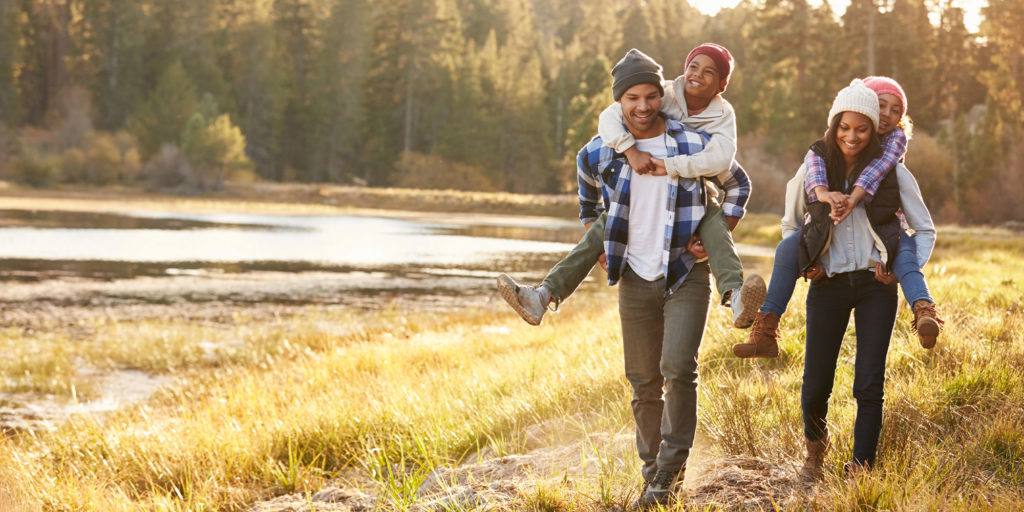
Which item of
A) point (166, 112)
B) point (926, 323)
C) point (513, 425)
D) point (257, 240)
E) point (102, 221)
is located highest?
point (166, 112)

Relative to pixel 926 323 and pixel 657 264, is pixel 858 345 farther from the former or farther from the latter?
pixel 657 264

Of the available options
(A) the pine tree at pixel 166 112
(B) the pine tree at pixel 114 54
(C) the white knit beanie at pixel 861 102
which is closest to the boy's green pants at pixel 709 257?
(C) the white knit beanie at pixel 861 102

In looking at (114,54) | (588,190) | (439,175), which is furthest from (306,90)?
(588,190)

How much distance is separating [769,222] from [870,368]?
3947 cm

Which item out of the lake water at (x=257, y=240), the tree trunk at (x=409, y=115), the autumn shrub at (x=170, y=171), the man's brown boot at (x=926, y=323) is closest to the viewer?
the man's brown boot at (x=926, y=323)

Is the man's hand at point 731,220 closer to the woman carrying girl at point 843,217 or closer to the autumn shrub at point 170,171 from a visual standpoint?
the woman carrying girl at point 843,217

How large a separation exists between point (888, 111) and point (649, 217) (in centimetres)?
114

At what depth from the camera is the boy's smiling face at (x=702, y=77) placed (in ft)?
12.3

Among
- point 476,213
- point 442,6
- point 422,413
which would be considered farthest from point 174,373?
point 442,6

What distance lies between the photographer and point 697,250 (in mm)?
3723

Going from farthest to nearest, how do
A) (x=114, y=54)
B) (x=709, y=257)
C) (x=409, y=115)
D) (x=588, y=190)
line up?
(x=409, y=115), (x=114, y=54), (x=588, y=190), (x=709, y=257)

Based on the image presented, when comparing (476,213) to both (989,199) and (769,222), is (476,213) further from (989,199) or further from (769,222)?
(989,199)

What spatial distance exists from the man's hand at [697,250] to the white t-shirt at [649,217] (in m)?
0.12

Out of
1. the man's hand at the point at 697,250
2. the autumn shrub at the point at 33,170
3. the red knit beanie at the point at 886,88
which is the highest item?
the red knit beanie at the point at 886,88
